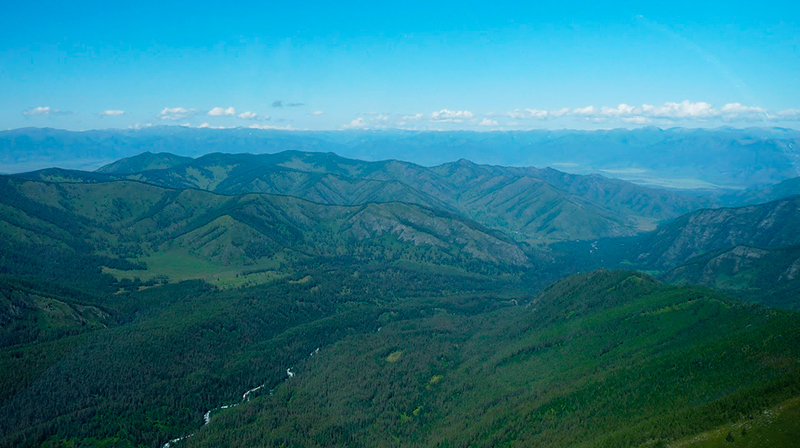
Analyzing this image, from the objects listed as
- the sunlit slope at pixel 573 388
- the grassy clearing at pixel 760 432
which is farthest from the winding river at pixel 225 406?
the grassy clearing at pixel 760 432

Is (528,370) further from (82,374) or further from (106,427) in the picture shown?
(82,374)

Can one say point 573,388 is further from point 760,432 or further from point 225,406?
point 225,406

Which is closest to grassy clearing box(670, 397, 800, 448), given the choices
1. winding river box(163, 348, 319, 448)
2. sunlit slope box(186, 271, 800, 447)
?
A: sunlit slope box(186, 271, 800, 447)

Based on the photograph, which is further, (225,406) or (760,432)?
(225,406)

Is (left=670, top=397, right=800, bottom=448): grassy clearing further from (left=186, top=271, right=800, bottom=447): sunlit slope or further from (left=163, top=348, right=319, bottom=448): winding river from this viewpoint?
(left=163, top=348, right=319, bottom=448): winding river

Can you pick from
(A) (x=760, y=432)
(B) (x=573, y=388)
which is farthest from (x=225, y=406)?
(A) (x=760, y=432)

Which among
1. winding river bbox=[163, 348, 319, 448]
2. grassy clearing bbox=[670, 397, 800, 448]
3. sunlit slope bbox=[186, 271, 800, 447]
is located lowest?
winding river bbox=[163, 348, 319, 448]

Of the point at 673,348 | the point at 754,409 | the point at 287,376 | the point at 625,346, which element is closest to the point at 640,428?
the point at 754,409

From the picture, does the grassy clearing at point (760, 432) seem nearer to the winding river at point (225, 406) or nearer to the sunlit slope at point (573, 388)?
the sunlit slope at point (573, 388)
